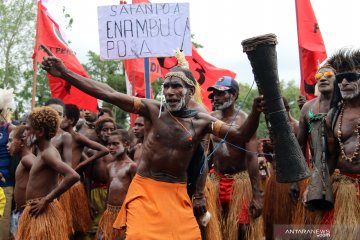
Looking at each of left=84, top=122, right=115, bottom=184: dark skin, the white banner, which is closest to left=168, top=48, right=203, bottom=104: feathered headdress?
the white banner

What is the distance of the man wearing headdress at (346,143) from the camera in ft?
19.4

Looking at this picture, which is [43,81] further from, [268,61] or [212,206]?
[268,61]

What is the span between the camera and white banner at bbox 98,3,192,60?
912 cm

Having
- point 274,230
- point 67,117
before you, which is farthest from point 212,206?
point 67,117

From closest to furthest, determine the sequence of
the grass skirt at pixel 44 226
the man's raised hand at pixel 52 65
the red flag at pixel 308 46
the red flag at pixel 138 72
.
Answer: the man's raised hand at pixel 52 65 → the grass skirt at pixel 44 226 → the red flag at pixel 308 46 → the red flag at pixel 138 72

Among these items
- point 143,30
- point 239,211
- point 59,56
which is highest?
point 143,30

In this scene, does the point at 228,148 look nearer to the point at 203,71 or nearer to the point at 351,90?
the point at 351,90

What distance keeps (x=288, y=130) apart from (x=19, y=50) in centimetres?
2480

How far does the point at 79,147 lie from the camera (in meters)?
9.09

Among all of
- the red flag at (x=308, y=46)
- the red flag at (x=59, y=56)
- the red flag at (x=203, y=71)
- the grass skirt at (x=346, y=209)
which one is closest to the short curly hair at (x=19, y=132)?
the red flag at (x=59, y=56)

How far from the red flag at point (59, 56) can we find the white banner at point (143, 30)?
1.46 metres

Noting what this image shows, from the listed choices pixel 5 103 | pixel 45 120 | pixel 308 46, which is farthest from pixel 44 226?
pixel 308 46

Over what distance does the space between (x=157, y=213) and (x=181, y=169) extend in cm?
42

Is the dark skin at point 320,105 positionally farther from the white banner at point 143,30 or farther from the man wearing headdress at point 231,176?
the white banner at point 143,30
